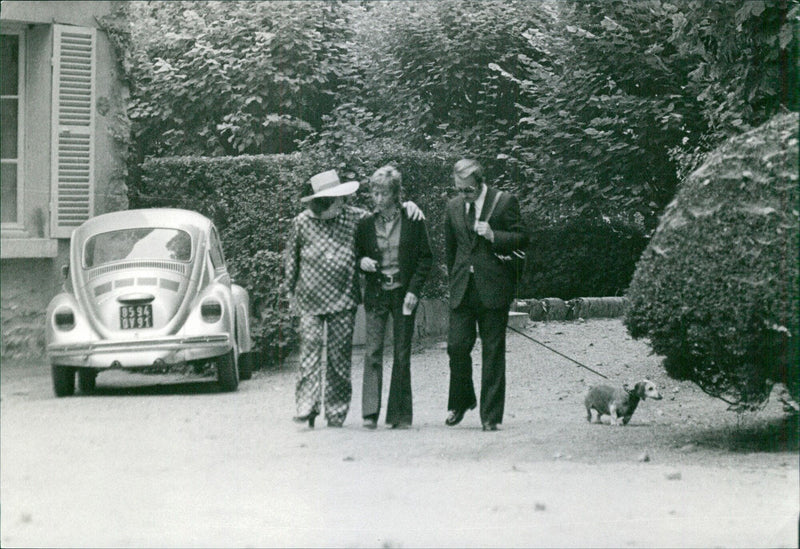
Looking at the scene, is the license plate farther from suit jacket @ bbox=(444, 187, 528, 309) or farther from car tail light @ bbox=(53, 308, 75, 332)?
suit jacket @ bbox=(444, 187, 528, 309)

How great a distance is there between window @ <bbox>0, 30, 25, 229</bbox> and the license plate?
53 cm

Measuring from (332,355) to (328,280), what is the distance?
421 mm

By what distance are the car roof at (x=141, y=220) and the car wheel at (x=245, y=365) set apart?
665 millimetres

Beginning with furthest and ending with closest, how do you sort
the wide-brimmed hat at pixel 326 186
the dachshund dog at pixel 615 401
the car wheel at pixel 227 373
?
the dachshund dog at pixel 615 401 → the wide-brimmed hat at pixel 326 186 → the car wheel at pixel 227 373

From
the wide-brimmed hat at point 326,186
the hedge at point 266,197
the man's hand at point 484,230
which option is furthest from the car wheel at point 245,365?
the man's hand at point 484,230

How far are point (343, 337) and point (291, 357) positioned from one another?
0.42 metres

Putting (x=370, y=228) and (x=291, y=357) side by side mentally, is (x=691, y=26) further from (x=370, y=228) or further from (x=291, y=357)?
(x=291, y=357)

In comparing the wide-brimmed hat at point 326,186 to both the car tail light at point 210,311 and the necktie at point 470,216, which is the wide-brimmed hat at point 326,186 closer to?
the necktie at point 470,216

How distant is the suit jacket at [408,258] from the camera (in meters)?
7.55

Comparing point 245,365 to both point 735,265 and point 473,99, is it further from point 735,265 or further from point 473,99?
point 473,99

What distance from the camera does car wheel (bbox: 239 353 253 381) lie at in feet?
20.4

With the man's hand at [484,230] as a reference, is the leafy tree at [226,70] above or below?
above

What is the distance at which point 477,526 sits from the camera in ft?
19.3

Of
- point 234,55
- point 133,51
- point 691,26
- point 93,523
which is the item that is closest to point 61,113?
point 133,51
